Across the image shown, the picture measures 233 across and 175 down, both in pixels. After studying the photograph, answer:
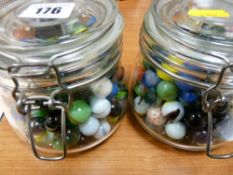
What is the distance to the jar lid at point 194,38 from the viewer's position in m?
0.32

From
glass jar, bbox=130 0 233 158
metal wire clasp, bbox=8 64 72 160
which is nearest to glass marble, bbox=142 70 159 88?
glass jar, bbox=130 0 233 158

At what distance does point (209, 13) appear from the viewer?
14.3 inches

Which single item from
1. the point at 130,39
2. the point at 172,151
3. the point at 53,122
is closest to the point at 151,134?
the point at 172,151

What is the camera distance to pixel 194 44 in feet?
1.06

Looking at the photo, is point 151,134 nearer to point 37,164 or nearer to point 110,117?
point 110,117

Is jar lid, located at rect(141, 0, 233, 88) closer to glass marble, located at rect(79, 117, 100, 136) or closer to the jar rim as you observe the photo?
the jar rim

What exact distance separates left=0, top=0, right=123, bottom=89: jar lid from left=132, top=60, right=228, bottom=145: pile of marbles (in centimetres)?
6

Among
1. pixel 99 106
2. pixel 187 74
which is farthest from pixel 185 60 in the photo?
pixel 99 106

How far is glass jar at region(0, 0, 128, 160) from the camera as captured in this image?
0.99ft

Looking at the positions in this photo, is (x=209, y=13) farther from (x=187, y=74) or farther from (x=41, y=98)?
(x=41, y=98)

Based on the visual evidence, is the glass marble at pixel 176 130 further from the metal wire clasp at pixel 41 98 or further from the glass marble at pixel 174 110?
the metal wire clasp at pixel 41 98

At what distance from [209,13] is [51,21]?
0.69 feet

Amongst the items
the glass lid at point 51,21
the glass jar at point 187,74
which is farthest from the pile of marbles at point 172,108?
the glass lid at point 51,21

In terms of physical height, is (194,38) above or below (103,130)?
above
